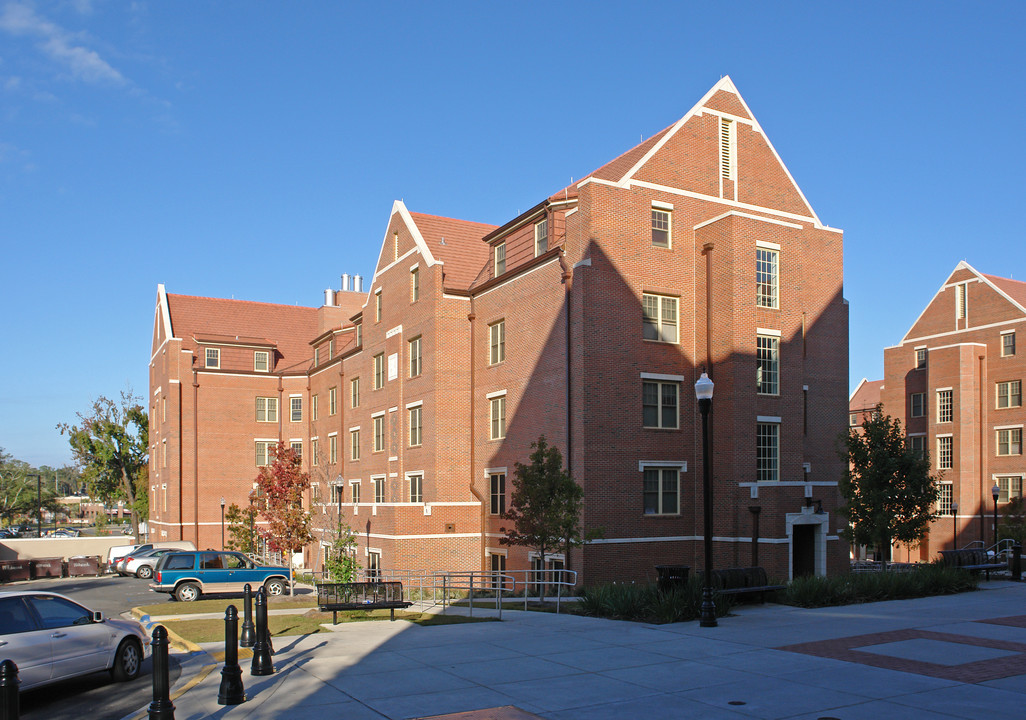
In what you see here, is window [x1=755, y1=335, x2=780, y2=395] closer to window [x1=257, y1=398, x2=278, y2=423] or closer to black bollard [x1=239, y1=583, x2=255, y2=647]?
black bollard [x1=239, y1=583, x2=255, y2=647]

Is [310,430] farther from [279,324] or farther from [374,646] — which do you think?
[374,646]

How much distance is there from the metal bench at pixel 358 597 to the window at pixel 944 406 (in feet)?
151

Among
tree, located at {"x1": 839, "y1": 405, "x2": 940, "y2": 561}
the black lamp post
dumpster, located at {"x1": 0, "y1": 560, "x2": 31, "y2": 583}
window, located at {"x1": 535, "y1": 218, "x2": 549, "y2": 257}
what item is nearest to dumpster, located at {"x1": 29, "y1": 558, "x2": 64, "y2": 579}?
dumpster, located at {"x1": 0, "y1": 560, "x2": 31, "y2": 583}

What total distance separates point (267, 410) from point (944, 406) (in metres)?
43.5

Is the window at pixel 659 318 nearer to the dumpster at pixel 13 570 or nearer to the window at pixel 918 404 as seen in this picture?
the window at pixel 918 404

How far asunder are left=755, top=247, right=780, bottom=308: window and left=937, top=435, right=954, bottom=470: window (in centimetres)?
3134

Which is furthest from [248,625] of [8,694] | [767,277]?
[767,277]

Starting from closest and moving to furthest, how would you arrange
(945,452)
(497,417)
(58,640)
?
1. (58,640)
2. (497,417)
3. (945,452)

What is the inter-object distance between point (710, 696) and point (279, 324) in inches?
2161

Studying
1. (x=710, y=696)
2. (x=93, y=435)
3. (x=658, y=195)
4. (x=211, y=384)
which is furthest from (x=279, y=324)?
(x=710, y=696)

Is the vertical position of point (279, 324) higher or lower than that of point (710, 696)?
higher

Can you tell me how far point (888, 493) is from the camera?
26141mm

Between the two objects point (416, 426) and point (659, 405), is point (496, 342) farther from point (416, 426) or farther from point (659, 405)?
point (659, 405)

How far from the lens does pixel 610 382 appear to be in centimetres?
2847
